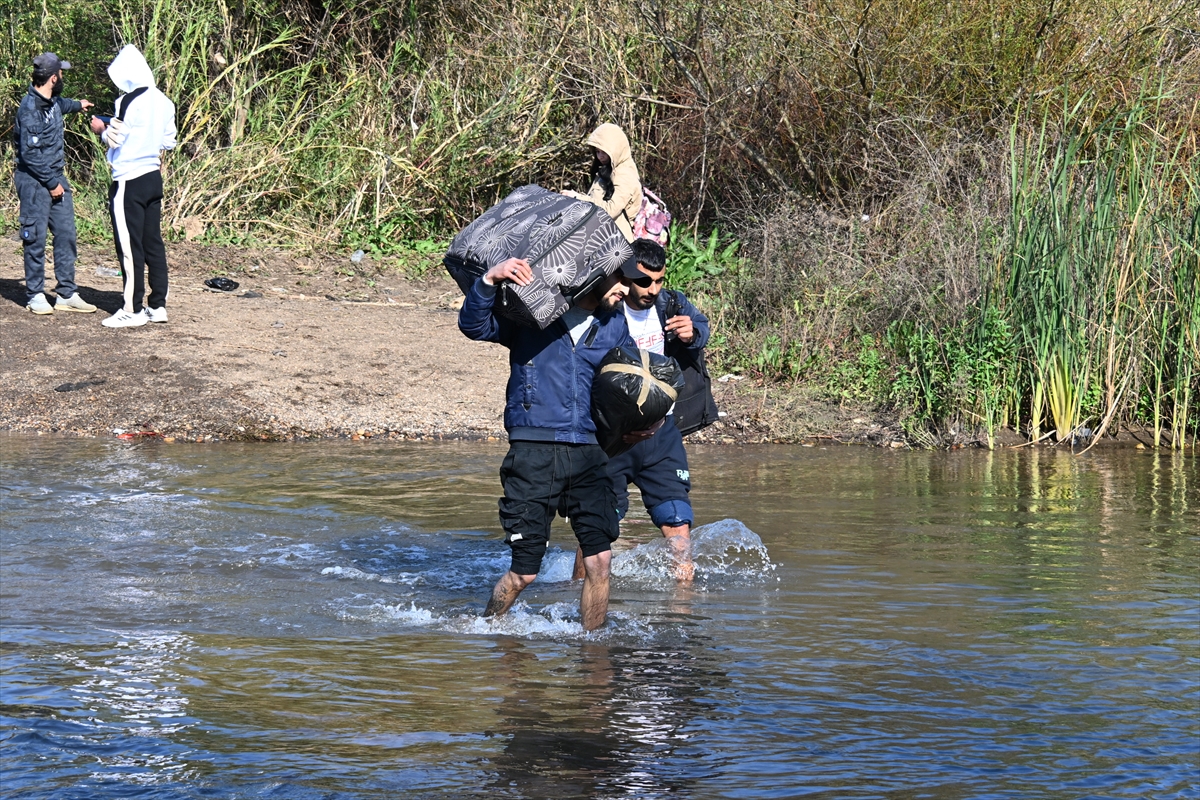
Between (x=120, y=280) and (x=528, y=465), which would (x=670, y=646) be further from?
(x=120, y=280)

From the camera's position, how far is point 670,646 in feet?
19.4

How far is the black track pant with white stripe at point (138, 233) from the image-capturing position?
1190cm


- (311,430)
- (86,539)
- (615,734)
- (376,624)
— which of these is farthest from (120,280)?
(615,734)

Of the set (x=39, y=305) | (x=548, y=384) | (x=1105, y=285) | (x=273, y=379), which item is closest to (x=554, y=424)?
(x=548, y=384)

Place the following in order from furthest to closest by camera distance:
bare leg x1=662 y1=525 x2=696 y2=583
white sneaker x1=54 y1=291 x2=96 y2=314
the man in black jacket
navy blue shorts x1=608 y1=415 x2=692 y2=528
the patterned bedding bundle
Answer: white sneaker x1=54 y1=291 x2=96 y2=314 < the man in black jacket < bare leg x1=662 y1=525 x2=696 y2=583 < navy blue shorts x1=608 y1=415 x2=692 y2=528 < the patterned bedding bundle

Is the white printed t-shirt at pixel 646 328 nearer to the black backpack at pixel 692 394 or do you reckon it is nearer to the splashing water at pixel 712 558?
the black backpack at pixel 692 394

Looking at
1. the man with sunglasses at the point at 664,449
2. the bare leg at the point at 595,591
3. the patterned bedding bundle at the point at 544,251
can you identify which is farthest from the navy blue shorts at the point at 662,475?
the patterned bedding bundle at the point at 544,251

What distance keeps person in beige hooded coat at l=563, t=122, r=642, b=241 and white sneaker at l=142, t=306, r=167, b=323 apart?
16.0 feet

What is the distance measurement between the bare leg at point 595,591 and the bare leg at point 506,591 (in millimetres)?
230

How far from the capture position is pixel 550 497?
565cm

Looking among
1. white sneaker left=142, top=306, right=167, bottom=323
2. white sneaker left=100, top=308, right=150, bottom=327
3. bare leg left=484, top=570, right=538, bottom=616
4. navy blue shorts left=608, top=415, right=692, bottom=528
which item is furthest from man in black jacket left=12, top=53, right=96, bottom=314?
bare leg left=484, top=570, right=538, bottom=616

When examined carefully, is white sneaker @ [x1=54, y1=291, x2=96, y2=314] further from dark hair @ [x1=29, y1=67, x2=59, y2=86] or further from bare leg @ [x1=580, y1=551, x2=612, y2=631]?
bare leg @ [x1=580, y1=551, x2=612, y2=631]

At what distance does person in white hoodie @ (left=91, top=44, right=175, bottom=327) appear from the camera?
38.5 ft

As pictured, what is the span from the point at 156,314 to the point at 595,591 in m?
7.56
